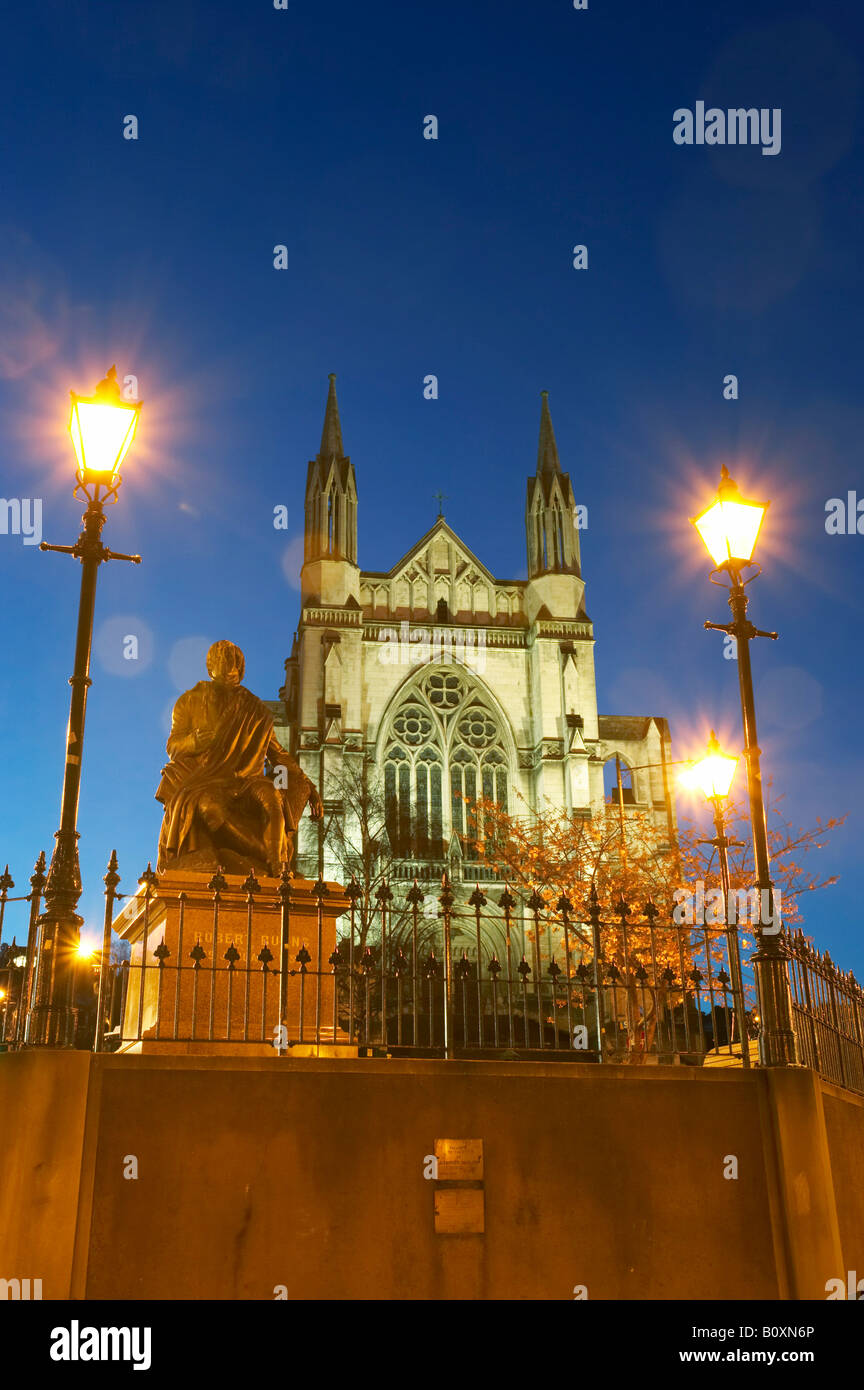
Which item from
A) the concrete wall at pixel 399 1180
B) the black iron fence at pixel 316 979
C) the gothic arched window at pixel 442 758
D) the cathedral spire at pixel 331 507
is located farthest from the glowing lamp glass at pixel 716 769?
the cathedral spire at pixel 331 507

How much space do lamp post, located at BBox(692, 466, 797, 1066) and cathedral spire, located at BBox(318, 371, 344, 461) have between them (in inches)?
1618

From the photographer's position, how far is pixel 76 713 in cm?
714

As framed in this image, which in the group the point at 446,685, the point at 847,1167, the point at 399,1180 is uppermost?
the point at 446,685

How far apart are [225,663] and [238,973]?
2684 mm

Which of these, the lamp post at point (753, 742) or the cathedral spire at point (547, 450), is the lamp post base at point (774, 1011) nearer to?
the lamp post at point (753, 742)

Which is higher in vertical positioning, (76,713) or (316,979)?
(76,713)

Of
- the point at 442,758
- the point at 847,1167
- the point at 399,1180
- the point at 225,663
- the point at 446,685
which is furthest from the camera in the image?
the point at 446,685

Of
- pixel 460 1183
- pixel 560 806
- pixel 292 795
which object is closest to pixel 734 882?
pixel 560 806

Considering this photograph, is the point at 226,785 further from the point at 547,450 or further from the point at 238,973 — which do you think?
the point at 547,450

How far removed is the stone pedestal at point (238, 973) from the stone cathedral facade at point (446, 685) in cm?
3224

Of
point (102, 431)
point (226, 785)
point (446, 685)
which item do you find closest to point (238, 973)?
point (226, 785)

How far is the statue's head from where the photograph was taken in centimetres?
1005

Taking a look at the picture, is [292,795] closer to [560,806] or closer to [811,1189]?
[811,1189]

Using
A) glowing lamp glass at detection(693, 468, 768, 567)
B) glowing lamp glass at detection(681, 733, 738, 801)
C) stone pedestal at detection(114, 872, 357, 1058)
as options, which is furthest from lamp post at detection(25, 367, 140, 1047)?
glowing lamp glass at detection(681, 733, 738, 801)
